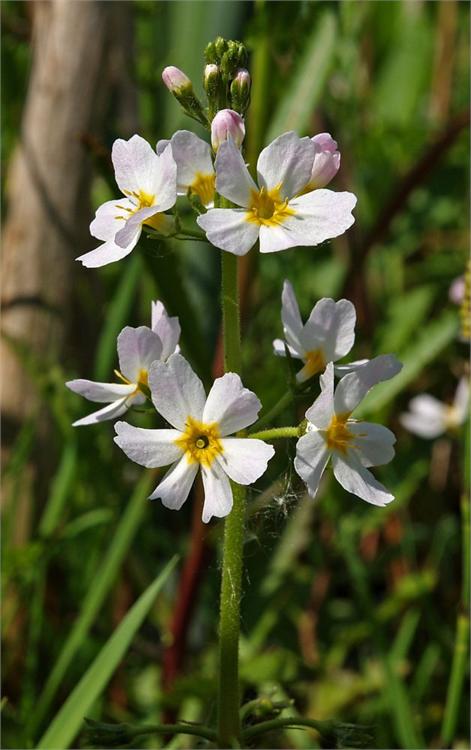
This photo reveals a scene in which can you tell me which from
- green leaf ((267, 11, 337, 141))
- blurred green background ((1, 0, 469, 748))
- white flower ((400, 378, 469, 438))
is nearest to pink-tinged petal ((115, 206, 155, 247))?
blurred green background ((1, 0, 469, 748))

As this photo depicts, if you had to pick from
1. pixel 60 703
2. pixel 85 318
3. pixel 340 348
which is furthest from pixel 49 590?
pixel 340 348

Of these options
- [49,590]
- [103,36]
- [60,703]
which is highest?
[103,36]

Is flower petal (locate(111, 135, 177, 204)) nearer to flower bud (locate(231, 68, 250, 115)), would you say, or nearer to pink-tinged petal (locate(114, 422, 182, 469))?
flower bud (locate(231, 68, 250, 115))

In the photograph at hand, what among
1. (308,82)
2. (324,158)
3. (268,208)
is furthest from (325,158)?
(308,82)

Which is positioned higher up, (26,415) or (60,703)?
(26,415)

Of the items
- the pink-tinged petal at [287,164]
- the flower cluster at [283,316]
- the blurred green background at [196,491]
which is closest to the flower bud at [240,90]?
the flower cluster at [283,316]

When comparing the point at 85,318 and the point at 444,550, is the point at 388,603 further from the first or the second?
the point at 85,318

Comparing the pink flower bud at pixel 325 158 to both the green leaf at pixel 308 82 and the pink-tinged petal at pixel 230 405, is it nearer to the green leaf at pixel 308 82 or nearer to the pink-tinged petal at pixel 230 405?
→ the pink-tinged petal at pixel 230 405
